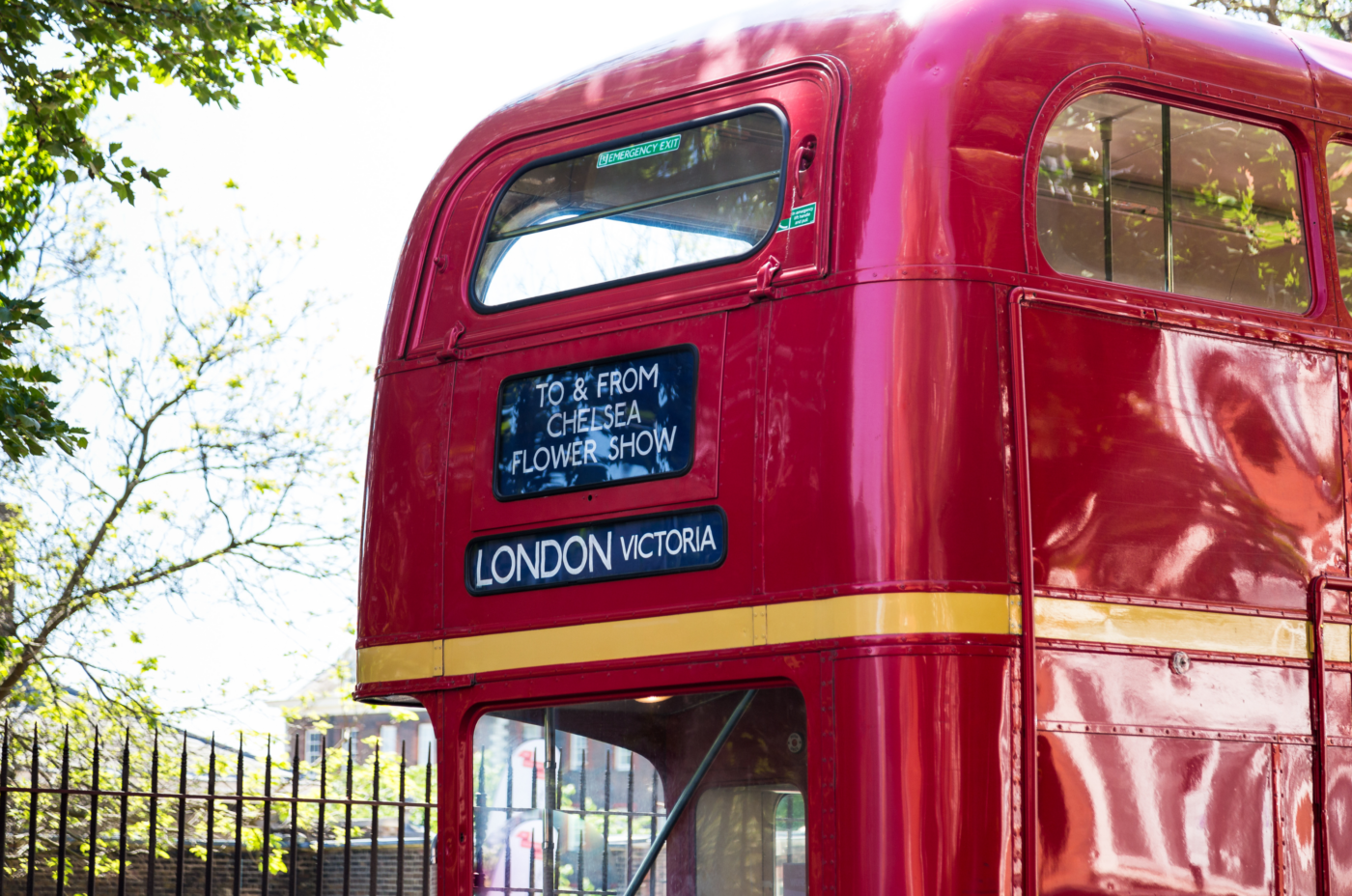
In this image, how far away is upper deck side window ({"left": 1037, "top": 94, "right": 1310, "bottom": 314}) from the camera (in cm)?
411

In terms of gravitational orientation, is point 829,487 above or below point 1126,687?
above

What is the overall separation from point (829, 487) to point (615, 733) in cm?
111

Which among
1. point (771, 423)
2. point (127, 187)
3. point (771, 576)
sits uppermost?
point (127, 187)

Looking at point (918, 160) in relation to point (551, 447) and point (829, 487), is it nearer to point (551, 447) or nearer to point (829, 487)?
point (829, 487)

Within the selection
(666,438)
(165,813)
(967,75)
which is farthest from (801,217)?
(165,813)


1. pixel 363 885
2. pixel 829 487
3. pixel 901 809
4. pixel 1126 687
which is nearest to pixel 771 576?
pixel 829 487

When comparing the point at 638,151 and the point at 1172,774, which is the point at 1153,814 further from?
the point at 638,151

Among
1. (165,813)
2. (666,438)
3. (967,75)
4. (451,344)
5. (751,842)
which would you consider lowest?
(165,813)

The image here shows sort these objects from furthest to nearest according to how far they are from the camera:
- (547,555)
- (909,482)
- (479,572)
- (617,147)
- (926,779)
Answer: (617,147), (479,572), (547,555), (909,482), (926,779)

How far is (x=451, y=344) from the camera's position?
15.9 feet

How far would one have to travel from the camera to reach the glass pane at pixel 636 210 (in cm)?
434

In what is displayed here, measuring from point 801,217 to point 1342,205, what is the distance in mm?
1689

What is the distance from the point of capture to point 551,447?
4492mm

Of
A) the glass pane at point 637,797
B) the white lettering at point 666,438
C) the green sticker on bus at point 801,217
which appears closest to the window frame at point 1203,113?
the green sticker on bus at point 801,217
